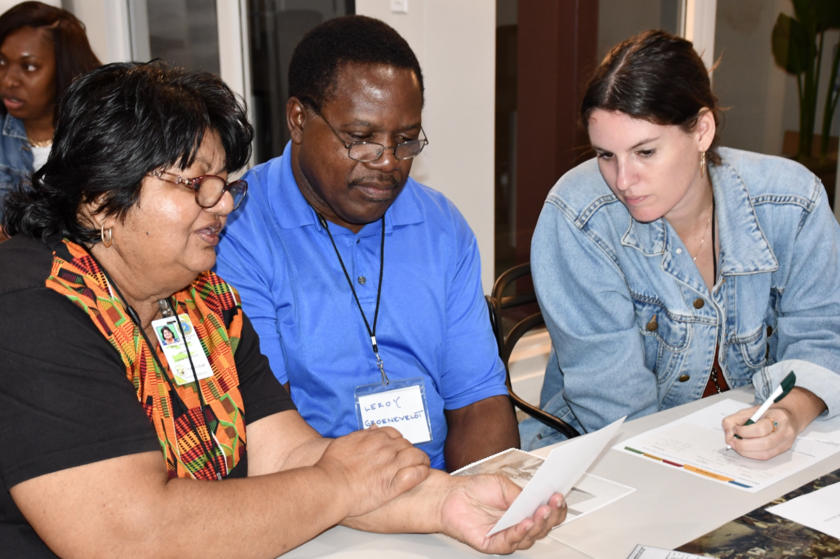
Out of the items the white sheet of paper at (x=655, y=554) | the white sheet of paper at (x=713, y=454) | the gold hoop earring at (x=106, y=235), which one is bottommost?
the white sheet of paper at (x=713, y=454)

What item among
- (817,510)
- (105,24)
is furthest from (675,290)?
(105,24)

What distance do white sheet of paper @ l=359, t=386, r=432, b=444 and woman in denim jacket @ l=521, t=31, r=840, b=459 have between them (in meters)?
0.43

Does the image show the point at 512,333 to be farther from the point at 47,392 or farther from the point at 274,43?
the point at 274,43

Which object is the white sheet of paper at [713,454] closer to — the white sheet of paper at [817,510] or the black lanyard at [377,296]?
the white sheet of paper at [817,510]

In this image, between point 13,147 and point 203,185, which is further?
point 13,147

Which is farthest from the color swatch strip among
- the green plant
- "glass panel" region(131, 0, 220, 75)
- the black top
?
the green plant

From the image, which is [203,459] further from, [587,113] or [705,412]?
[587,113]

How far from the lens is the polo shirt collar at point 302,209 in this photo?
5.80 ft

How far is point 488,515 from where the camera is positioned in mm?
1194

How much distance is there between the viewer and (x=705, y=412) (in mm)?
1687

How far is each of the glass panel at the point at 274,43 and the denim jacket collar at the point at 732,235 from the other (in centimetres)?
168

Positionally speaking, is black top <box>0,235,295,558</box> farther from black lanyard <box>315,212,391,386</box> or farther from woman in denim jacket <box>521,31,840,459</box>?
woman in denim jacket <box>521,31,840,459</box>

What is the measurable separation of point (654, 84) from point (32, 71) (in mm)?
2196

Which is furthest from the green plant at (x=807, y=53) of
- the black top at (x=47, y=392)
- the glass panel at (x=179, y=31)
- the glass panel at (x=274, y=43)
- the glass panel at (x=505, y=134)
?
the black top at (x=47, y=392)
